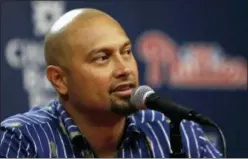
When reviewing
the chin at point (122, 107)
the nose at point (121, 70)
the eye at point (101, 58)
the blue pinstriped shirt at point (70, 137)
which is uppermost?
the eye at point (101, 58)

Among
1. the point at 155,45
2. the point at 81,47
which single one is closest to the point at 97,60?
the point at 81,47

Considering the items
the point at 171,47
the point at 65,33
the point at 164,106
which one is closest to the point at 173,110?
the point at 164,106

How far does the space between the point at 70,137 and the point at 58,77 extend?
210 millimetres

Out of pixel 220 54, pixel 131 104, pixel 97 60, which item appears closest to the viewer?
pixel 131 104

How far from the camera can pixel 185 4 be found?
277 cm

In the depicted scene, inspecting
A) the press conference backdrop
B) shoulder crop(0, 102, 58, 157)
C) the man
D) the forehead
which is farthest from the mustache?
the press conference backdrop

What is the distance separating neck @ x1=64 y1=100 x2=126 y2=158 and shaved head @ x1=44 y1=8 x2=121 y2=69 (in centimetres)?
18

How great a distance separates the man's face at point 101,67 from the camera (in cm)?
165

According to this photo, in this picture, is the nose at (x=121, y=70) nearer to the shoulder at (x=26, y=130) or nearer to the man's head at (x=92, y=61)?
the man's head at (x=92, y=61)

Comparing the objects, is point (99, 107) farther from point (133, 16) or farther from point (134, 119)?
point (133, 16)

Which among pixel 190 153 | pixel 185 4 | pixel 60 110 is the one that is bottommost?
pixel 190 153

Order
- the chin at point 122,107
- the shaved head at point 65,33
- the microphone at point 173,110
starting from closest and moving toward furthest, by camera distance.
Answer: the microphone at point 173,110 < the chin at point 122,107 < the shaved head at point 65,33

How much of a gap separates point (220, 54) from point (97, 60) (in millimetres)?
1190

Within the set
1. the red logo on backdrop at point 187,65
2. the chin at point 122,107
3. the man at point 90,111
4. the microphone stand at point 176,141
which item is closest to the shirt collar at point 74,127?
the man at point 90,111
